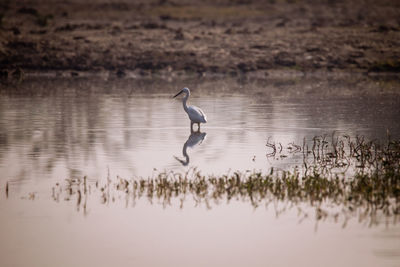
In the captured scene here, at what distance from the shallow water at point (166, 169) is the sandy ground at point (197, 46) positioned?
10.2 m

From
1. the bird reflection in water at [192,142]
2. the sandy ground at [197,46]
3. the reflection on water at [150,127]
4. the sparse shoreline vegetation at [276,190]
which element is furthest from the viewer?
the sandy ground at [197,46]

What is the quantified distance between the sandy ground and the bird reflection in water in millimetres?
18752

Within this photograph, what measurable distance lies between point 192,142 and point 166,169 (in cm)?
309

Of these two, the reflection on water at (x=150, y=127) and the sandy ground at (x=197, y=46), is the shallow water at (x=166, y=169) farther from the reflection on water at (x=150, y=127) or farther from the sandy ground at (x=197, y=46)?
the sandy ground at (x=197, y=46)

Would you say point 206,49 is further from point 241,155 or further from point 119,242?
point 119,242

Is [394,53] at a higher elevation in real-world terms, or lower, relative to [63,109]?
higher

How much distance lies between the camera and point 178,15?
5300 cm

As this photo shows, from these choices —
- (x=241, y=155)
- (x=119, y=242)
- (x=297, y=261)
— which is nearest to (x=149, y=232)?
(x=119, y=242)

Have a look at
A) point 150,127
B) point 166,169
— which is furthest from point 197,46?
point 166,169

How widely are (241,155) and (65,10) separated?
43.3 meters

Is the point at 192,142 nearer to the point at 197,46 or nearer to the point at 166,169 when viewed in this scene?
the point at 166,169

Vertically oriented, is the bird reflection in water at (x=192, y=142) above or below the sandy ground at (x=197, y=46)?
below

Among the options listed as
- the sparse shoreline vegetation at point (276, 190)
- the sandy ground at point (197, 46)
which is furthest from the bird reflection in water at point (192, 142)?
the sandy ground at point (197, 46)

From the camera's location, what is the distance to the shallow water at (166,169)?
8586 mm
